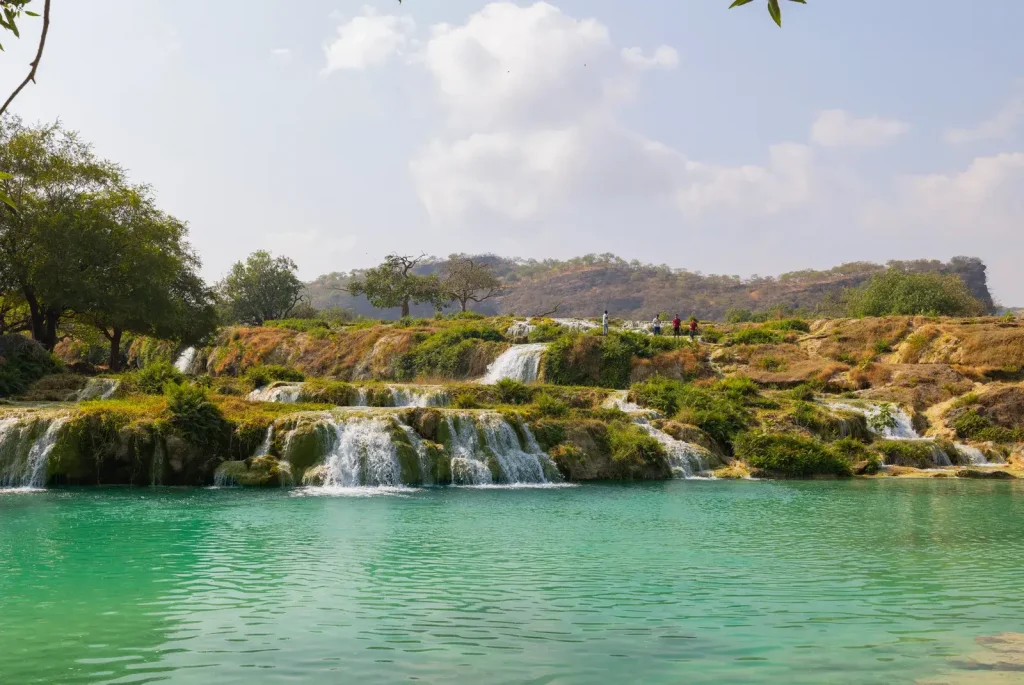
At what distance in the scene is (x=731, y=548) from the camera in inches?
508

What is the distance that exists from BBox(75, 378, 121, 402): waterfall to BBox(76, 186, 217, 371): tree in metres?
5.75

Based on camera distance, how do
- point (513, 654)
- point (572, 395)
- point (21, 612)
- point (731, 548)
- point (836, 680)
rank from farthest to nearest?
point (572, 395) < point (731, 548) < point (21, 612) < point (513, 654) < point (836, 680)

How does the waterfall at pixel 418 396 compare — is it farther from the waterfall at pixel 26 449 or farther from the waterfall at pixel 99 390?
the waterfall at pixel 26 449

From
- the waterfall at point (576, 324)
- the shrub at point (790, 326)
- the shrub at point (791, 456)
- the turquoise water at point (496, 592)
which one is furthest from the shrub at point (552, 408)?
the shrub at point (790, 326)

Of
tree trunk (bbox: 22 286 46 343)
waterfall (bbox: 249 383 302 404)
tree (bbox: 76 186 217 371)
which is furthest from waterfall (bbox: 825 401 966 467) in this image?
tree trunk (bbox: 22 286 46 343)

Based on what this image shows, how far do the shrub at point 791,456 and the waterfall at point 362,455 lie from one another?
35.8ft

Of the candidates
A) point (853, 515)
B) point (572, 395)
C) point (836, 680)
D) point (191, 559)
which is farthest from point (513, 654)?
point (572, 395)

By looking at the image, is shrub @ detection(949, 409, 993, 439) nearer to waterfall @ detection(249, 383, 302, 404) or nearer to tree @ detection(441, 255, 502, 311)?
waterfall @ detection(249, 383, 302, 404)

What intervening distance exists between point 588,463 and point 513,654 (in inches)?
735

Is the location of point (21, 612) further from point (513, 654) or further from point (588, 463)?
point (588, 463)

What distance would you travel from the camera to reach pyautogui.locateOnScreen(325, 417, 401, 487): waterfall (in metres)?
22.8

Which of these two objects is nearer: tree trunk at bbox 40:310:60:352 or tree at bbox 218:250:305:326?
tree trunk at bbox 40:310:60:352

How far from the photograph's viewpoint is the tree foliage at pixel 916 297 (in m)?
55.6

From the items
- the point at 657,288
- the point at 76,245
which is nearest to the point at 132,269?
the point at 76,245
